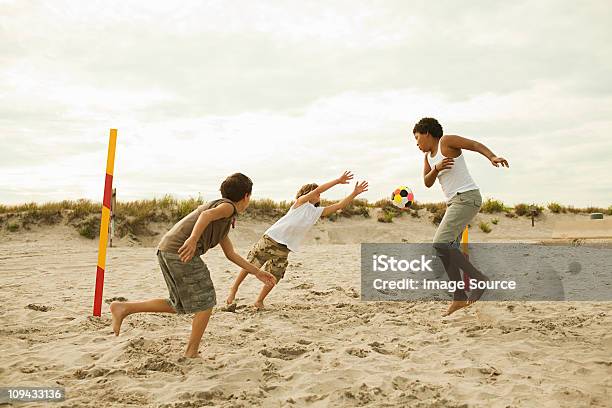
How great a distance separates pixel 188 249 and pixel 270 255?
224 centimetres

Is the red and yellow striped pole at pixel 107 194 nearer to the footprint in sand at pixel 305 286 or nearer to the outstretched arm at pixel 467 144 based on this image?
the footprint in sand at pixel 305 286

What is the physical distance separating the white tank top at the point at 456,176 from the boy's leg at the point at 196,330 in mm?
2663

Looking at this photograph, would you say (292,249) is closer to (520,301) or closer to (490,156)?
(490,156)

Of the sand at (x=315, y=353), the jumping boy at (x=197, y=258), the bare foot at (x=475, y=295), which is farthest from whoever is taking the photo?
the bare foot at (x=475, y=295)

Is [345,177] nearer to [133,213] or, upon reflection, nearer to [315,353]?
[315,353]

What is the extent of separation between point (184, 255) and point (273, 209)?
13160 mm

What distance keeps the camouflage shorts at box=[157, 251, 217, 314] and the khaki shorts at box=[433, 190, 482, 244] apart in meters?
2.40

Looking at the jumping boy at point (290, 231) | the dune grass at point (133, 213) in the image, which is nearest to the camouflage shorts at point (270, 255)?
the jumping boy at point (290, 231)

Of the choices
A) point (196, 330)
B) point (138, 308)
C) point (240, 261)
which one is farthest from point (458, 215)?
point (138, 308)

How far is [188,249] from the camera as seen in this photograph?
12.5 feet

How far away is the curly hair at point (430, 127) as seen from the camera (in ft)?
18.3

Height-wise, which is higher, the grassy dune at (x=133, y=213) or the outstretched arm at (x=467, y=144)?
the outstretched arm at (x=467, y=144)

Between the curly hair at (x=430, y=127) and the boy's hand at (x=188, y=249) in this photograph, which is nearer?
the boy's hand at (x=188, y=249)

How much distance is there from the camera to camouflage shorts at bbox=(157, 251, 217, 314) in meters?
4.04
